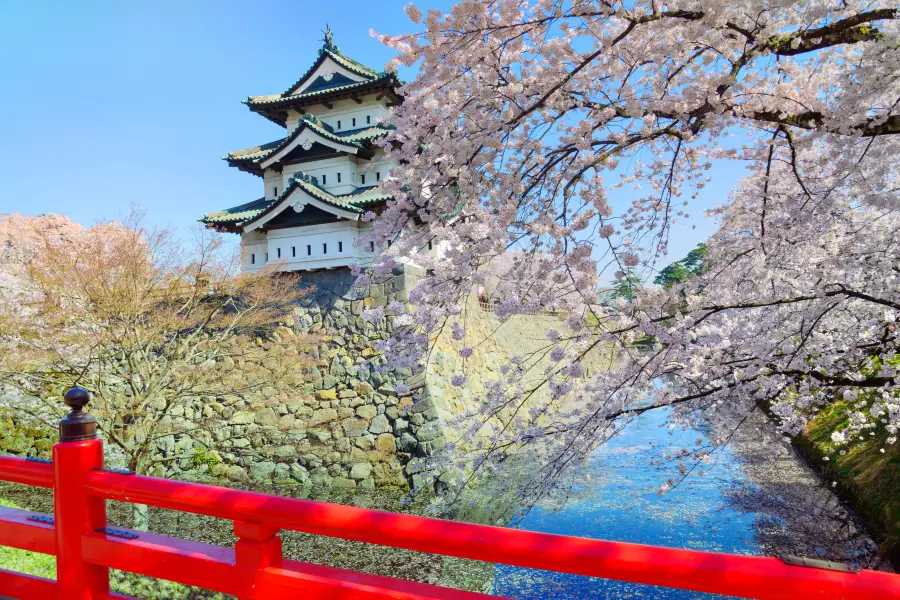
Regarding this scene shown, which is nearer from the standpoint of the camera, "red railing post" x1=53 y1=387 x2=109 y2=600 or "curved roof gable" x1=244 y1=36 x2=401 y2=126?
"red railing post" x1=53 y1=387 x2=109 y2=600

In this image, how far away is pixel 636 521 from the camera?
768 centimetres

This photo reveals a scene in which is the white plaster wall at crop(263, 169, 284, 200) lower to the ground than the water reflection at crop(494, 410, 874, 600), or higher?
higher

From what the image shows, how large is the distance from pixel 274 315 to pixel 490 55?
371 inches

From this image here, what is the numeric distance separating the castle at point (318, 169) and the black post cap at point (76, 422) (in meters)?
8.87

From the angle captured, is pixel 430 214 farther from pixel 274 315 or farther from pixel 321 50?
pixel 321 50

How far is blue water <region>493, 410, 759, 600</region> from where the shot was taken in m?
6.00

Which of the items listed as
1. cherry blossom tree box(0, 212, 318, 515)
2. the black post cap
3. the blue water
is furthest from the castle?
the black post cap

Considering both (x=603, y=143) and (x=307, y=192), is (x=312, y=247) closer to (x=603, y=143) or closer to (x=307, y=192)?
(x=307, y=192)

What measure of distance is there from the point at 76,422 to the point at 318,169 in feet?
35.0

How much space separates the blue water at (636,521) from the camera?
6000mm

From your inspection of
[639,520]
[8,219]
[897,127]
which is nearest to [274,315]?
[639,520]

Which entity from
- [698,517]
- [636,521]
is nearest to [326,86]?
[636,521]

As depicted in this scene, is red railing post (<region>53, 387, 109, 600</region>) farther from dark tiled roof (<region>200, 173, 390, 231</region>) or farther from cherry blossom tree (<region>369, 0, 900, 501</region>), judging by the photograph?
dark tiled roof (<region>200, 173, 390, 231</region>)

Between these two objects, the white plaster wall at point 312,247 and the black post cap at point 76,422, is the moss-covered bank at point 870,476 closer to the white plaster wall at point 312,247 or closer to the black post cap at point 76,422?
the black post cap at point 76,422
